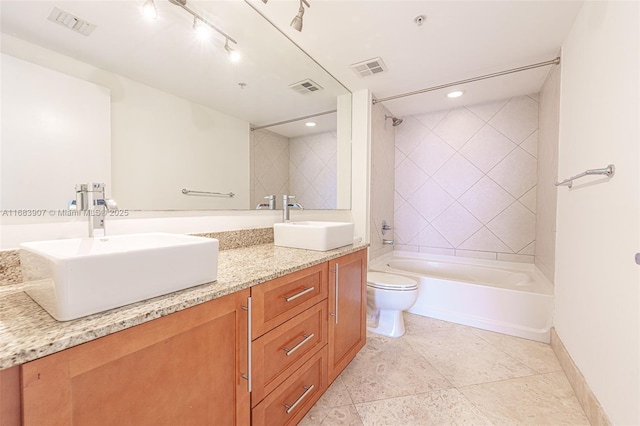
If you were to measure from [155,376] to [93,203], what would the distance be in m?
0.61

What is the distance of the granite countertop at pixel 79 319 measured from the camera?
47 centimetres

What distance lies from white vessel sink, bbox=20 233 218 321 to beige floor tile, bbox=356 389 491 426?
108cm

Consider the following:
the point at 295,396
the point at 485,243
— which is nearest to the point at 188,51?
the point at 295,396

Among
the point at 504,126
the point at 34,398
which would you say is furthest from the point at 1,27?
the point at 504,126

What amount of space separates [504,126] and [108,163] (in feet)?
10.7

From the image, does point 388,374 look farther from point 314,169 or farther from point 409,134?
point 409,134

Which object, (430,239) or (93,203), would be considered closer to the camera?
(93,203)

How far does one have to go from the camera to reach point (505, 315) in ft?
6.79

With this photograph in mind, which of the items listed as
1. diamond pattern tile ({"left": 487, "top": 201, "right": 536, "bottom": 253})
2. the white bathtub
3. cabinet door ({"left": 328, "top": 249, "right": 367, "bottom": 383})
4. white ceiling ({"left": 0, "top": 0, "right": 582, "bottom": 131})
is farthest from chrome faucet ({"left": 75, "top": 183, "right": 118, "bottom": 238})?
diamond pattern tile ({"left": 487, "top": 201, "right": 536, "bottom": 253})

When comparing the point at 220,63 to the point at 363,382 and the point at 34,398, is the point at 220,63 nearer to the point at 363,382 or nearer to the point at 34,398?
the point at 34,398

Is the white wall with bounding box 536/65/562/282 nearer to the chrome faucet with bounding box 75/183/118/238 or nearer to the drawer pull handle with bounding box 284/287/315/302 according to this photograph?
the drawer pull handle with bounding box 284/287/315/302

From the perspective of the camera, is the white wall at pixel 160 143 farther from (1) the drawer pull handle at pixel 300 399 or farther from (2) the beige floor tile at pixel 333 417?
(2) the beige floor tile at pixel 333 417

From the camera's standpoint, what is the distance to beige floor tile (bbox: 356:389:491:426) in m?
1.25

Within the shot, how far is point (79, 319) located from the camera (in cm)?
57
